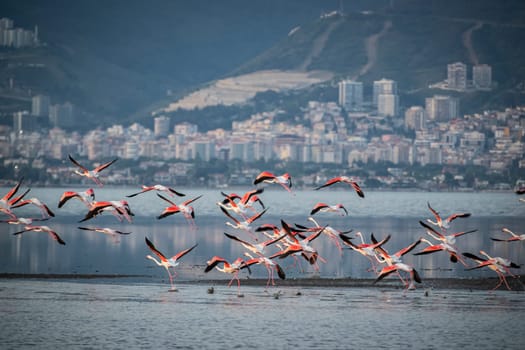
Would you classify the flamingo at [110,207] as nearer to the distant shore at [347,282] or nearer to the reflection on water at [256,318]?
the reflection on water at [256,318]

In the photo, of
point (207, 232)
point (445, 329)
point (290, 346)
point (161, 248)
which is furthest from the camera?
point (207, 232)

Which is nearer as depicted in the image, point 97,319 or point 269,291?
point 97,319

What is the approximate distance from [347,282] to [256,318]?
790 cm

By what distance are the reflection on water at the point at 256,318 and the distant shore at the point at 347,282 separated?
1046 mm

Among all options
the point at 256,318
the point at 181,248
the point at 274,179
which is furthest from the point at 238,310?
the point at 181,248

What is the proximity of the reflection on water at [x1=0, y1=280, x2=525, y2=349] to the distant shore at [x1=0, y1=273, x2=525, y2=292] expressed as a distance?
1046mm

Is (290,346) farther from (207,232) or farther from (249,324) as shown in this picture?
(207,232)

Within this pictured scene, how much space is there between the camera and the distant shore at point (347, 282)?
32.4 m

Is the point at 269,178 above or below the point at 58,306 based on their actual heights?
above

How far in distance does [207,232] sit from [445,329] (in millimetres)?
35979

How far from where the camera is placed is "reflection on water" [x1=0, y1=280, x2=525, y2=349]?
77.1ft

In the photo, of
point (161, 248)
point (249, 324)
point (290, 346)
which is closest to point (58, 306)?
point (249, 324)

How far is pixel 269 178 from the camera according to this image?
28172mm

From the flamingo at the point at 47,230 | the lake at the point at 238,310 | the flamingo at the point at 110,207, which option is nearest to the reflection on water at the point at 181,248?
the lake at the point at 238,310
